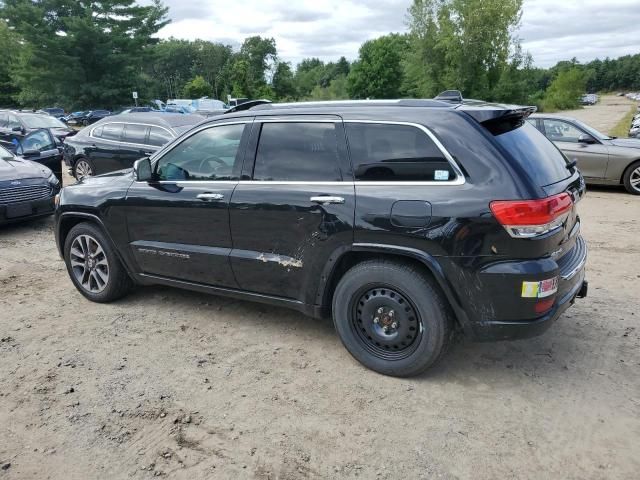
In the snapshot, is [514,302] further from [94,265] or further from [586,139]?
[586,139]

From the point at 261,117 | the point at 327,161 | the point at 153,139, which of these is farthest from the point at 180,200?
the point at 153,139

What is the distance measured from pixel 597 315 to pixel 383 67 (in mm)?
82551

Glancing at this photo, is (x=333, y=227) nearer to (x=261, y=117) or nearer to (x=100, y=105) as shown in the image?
(x=261, y=117)

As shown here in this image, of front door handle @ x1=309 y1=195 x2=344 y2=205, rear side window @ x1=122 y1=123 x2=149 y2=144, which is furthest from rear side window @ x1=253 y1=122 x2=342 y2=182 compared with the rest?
rear side window @ x1=122 y1=123 x2=149 y2=144

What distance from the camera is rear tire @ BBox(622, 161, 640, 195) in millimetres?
9695

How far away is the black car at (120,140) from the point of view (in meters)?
9.46

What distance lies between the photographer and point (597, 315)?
4.43 metres

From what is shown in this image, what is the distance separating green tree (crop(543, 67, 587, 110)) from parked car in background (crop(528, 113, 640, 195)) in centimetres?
6200

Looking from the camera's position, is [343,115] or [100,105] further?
[100,105]

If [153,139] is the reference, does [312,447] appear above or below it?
below

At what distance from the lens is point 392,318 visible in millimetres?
3451

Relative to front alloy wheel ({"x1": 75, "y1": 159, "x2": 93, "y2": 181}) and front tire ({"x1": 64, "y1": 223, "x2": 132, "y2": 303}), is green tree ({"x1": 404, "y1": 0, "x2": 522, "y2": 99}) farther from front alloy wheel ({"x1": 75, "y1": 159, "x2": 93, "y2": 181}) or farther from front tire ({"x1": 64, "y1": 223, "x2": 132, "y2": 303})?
front tire ({"x1": 64, "y1": 223, "x2": 132, "y2": 303})

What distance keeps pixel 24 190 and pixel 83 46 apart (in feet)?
124

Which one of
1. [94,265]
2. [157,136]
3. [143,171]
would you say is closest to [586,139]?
[157,136]
